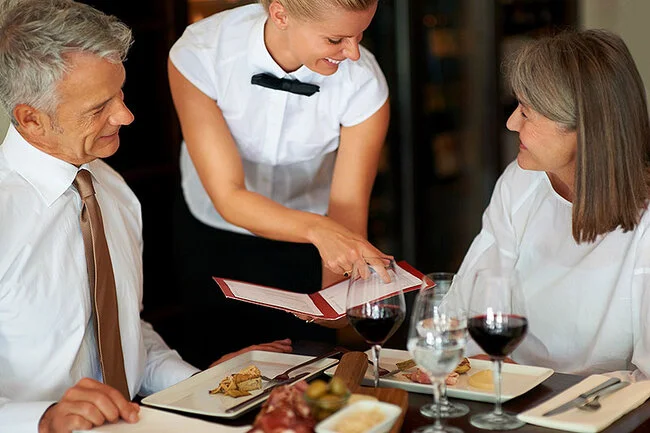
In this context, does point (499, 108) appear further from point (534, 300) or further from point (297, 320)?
point (534, 300)

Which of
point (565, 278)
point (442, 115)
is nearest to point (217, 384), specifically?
point (565, 278)

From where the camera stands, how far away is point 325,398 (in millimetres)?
1525

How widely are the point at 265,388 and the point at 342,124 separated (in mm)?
1091

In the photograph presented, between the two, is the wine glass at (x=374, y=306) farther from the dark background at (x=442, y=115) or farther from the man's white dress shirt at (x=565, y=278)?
the dark background at (x=442, y=115)

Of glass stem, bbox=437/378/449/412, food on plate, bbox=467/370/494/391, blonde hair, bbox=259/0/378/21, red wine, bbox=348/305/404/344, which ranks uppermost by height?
blonde hair, bbox=259/0/378/21

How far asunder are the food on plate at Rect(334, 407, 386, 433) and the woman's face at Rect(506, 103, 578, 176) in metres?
1.00

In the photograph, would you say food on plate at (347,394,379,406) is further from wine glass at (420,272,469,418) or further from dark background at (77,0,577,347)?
dark background at (77,0,577,347)

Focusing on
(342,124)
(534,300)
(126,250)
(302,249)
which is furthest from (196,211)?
(534,300)

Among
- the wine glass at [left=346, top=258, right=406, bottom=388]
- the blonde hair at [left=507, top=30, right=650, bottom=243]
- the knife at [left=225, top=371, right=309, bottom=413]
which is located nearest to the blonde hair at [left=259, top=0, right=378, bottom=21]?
the blonde hair at [left=507, top=30, right=650, bottom=243]

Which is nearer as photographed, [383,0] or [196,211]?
[196,211]

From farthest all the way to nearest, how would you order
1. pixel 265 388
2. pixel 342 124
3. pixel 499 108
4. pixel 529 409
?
pixel 499 108, pixel 342 124, pixel 265 388, pixel 529 409

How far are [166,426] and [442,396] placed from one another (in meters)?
0.50

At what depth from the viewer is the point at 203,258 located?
319 centimetres

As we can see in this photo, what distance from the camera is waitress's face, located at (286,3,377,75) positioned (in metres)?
2.42
